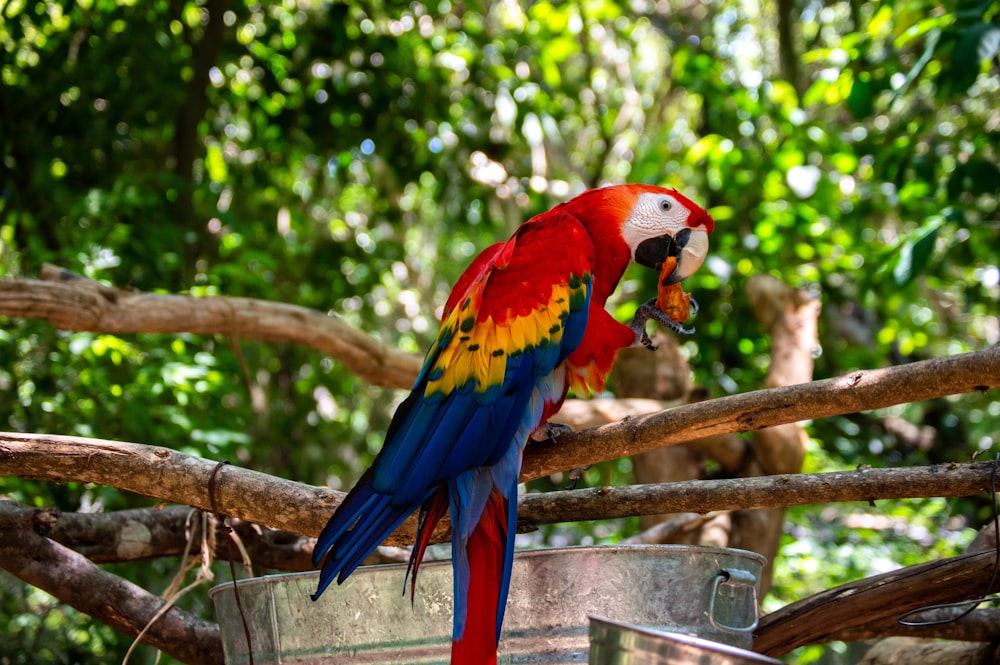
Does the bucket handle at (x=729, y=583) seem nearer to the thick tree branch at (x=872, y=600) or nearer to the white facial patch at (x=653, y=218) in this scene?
the thick tree branch at (x=872, y=600)

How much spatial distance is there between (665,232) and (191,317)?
1.40 metres

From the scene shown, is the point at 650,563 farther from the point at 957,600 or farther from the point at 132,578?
the point at 132,578

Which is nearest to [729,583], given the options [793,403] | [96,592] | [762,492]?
[762,492]

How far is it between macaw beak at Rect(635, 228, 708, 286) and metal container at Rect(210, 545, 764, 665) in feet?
2.46

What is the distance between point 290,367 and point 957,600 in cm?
391

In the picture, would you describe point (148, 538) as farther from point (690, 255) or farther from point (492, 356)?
point (690, 255)

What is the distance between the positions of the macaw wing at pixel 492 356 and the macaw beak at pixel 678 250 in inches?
6.8

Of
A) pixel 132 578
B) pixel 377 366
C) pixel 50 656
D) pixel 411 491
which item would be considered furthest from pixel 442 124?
pixel 411 491

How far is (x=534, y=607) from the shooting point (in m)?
1.54

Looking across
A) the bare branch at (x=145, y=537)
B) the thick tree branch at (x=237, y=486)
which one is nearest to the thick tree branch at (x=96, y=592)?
the bare branch at (x=145, y=537)

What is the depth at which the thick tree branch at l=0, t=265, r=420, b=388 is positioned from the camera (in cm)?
230

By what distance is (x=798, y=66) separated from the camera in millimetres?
5512

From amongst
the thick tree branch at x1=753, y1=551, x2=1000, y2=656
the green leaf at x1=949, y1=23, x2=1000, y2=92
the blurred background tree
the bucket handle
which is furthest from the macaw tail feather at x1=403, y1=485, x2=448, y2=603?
the green leaf at x1=949, y1=23, x2=1000, y2=92

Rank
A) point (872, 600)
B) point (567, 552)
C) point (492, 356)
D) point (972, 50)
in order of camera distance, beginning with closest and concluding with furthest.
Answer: point (567, 552)
point (492, 356)
point (872, 600)
point (972, 50)
